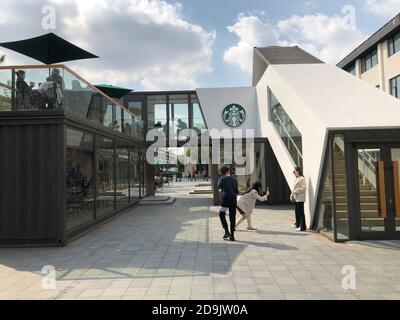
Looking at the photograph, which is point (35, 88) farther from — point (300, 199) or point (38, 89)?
point (300, 199)

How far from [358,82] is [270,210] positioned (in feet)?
17.5

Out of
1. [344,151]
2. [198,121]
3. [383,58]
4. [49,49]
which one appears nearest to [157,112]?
[198,121]

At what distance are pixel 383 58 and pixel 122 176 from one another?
2428 cm

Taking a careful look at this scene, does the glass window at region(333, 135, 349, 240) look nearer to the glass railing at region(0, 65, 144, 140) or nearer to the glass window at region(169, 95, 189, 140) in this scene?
the glass railing at region(0, 65, 144, 140)

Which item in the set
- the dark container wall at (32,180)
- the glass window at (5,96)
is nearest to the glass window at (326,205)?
the dark container wall at (32,180)

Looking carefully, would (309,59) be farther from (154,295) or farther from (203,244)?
(154,295)

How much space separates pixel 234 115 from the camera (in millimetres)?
19156

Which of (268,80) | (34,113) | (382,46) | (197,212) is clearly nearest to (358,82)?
(268,80)

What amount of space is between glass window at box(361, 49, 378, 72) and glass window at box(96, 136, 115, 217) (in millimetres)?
26377

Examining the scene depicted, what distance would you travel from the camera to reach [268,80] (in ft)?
50.6

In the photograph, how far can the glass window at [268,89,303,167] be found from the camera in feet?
36.1

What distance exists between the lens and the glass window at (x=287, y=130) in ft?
36.1

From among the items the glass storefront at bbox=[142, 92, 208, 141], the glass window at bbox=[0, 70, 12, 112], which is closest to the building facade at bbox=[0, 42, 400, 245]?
the glass window at bbox=[0, 70, 12, 112]

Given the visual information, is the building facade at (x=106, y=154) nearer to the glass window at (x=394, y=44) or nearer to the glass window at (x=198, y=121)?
the glass window at (x=198, y=121)
